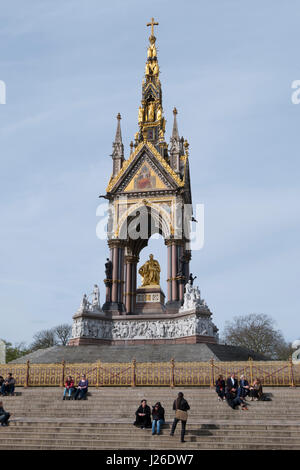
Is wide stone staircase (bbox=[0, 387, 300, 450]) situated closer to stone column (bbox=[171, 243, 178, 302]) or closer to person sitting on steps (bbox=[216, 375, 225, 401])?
person sitting on steps (bbox=[216, 375, 225, 401])

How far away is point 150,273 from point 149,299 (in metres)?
2.17

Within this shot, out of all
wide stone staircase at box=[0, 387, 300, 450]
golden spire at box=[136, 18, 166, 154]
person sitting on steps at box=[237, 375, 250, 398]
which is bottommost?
wide stone staircase at box=[0, 387, 300, 450]

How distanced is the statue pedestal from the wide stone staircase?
15413 mm

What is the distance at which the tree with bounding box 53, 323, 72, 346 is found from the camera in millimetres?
69125

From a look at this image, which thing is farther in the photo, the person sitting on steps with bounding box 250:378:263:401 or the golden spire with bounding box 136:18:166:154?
the golden spire with bounding box 136:18:166:154

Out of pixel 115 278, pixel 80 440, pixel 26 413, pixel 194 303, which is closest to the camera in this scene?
pixel 80 440

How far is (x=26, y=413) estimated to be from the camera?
16.8 meters

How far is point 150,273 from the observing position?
119 ft

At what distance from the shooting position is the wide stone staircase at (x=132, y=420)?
1228cm

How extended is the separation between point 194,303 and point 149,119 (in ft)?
56.5

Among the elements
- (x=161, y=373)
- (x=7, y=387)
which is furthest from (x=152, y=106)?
(x=7, y=387)

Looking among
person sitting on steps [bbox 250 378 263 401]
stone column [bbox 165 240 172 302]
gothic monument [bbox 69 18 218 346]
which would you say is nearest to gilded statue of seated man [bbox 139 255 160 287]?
gothic monument [bbox 69 18 218 346]
